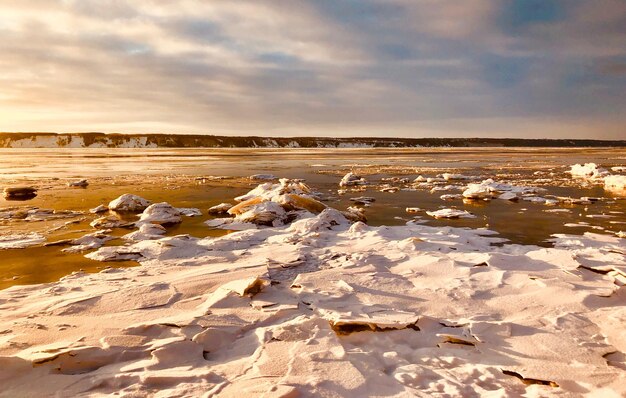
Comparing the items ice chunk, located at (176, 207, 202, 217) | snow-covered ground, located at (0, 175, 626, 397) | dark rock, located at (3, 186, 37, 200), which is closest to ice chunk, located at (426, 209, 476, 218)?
snow-covered ground, located at (0, 175, 626, 397)

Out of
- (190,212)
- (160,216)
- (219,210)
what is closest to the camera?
(160,216)

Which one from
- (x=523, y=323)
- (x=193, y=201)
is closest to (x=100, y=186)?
(x=193, y=201)

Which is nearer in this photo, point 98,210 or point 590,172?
point 98,210

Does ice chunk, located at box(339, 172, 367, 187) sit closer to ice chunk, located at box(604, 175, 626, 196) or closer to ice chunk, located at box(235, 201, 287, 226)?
ice chunk, located at box(235, 201, 287, 226)

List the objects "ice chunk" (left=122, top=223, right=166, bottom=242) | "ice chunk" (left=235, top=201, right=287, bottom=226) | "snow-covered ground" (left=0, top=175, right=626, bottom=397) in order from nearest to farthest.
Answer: "snow-covered ground" (left=0, top=175, right=626, bottom=397) → "ice chunk" (left=122, top=223, right=166, bottom=242) → "ice chunk" (left=235, top=201, right=287, bottom=226)

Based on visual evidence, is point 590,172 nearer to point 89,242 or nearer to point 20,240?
point 89,242

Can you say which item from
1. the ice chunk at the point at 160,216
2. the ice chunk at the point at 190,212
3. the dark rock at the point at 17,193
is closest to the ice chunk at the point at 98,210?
the ice chunk at the point at 160,216

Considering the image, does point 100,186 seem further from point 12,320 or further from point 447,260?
point 447,260

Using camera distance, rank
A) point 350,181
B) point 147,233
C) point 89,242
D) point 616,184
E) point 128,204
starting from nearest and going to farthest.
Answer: point 89,242 < point 147,233 < point 128,204 < point 616,184 < point 350,181

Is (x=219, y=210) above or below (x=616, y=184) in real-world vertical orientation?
below

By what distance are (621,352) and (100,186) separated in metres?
18.2

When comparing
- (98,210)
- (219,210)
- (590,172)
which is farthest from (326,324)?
(590,172)

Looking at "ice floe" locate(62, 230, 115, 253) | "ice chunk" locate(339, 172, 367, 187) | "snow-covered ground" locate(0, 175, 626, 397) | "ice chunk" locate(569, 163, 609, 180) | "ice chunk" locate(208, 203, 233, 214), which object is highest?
"ice chunk" locate(569, 163, 609, 180)

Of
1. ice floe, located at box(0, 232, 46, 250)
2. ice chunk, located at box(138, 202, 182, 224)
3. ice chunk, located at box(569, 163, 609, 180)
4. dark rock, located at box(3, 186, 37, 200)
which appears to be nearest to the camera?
ice floe, located at box(0, 232, 46, 250)
